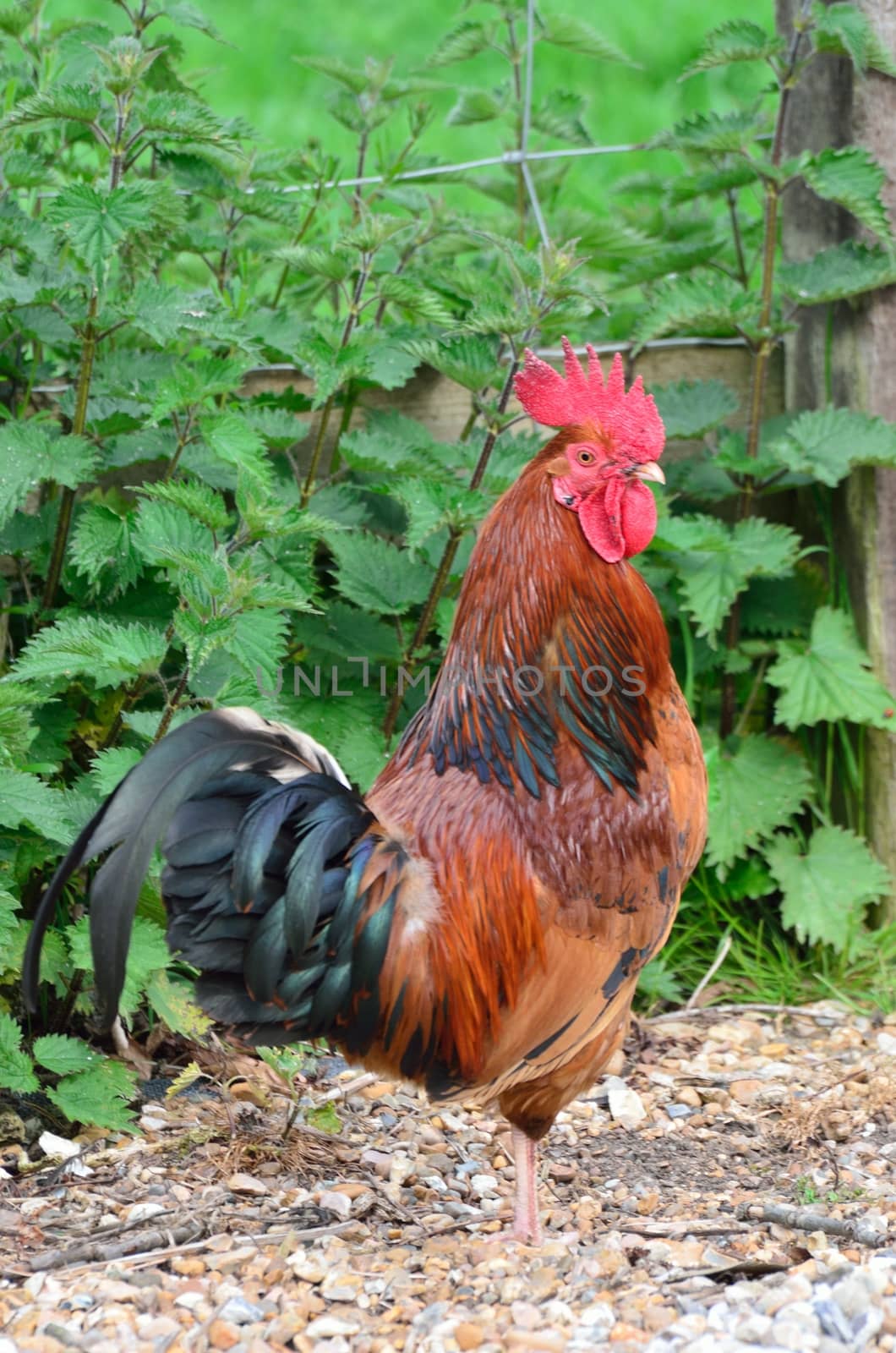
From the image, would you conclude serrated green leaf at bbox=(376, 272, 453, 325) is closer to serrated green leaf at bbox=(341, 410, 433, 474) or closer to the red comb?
serrated green leaf at bbox=(341, 410, 433, 474)

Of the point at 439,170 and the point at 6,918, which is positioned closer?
the point at 6,918

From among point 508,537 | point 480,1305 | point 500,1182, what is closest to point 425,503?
point 508,537

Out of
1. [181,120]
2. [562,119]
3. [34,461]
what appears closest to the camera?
[181,120]

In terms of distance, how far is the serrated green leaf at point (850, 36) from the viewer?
13.3ft

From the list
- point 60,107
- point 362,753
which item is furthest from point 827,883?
point 60,107

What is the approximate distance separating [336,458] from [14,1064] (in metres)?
2.00

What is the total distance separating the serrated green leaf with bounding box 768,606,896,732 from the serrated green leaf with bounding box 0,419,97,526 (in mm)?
2206

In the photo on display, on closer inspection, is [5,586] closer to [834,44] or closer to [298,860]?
[298,860]

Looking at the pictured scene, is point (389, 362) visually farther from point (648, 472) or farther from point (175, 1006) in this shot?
point (175, 1006)

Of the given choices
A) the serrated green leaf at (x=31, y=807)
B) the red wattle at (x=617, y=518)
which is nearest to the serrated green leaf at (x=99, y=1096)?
the serrated green leaf at (x=31, y=807)

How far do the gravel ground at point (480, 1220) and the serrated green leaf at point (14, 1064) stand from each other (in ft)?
0.76

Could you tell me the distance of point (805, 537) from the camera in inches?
193

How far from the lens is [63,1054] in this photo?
3.13 metres

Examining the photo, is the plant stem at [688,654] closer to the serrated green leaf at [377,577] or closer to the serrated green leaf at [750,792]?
the serrated green leaf at [750,792]
